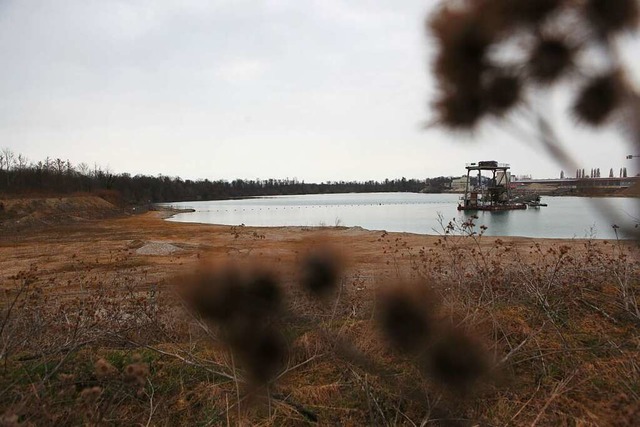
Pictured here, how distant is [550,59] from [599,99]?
0.14 meters

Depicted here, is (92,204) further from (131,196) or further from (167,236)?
(131,196)

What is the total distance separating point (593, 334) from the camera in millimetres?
4695

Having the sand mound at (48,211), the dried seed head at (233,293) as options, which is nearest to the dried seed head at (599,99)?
the dried seed head at (233,293)

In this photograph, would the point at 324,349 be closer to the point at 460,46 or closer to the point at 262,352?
the point at 262,352

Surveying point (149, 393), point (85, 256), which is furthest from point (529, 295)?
point (85, 256)

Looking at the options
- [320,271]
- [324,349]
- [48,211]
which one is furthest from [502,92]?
[48,211]

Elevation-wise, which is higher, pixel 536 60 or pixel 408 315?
pixel 536 60

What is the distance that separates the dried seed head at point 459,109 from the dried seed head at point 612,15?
247mm

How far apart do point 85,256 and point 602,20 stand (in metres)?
22.2

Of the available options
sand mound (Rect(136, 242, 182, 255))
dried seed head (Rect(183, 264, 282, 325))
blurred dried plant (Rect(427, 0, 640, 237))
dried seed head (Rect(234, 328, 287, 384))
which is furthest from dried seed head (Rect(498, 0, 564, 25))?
sand mound (Rect(136, 242, 182, 255))

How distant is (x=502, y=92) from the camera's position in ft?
3.08

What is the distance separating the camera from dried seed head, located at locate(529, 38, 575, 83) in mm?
870

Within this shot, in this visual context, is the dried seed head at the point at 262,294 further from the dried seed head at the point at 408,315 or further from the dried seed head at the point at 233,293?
the dried seed head at the point at 408,315

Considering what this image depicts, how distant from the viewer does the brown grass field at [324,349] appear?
3.54 feet
